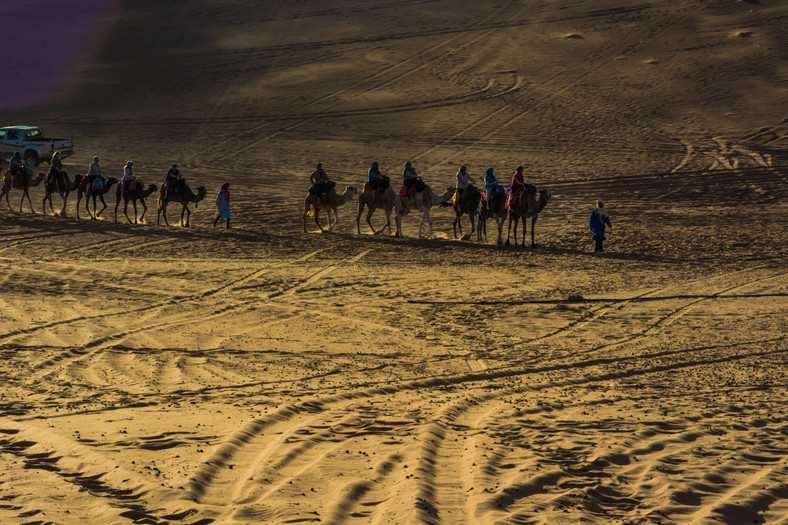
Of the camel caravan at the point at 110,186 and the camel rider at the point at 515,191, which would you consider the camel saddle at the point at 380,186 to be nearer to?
the camel rider at the point at 515,191

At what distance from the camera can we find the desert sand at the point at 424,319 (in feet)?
25.5

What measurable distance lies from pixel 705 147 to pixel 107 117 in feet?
97.7

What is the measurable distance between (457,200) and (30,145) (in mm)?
23244

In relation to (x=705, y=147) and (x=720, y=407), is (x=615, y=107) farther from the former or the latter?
(x=720, y=407)

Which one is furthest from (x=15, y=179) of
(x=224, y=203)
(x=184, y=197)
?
(x=224, y=203)

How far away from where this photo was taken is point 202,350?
13.1 m

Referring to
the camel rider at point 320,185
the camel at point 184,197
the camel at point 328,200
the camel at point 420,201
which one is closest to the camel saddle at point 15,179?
the camel at point 184,197

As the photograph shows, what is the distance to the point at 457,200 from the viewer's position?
24.1 metres

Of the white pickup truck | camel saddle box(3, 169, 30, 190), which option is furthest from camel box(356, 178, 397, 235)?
the white pickup truck

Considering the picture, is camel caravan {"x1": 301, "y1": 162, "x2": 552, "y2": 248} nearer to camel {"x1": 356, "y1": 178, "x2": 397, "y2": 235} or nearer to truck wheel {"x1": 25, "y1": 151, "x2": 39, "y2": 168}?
camel {"x1": 356, "y1": 178, "x2": 397, "y2": 235}

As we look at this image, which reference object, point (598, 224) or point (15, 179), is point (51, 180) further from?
point (598, 224)

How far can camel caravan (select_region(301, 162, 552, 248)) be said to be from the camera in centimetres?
2278

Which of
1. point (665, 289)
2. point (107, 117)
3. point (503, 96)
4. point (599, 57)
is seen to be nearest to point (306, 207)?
point (665, 289)

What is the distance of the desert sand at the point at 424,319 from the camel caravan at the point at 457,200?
757mm
